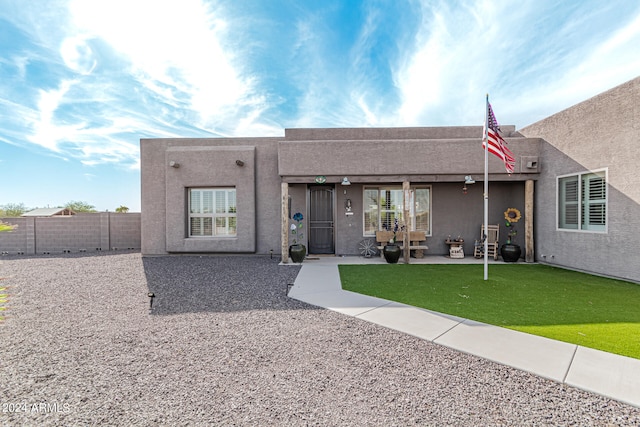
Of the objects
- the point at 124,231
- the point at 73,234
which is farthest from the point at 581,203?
the point at 73,234

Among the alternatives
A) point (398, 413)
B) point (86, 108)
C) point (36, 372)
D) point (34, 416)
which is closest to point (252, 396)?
point (398, 413)

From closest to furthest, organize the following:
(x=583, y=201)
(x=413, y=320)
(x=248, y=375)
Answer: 1. (x=248, y=375)
2. (x=413, y=320)
3. (x=583, y=201)

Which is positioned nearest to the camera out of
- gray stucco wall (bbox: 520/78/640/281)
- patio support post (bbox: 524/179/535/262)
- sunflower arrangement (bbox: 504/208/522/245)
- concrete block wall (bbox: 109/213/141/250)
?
gray stucco wall (bbox: 520/78/640/281)

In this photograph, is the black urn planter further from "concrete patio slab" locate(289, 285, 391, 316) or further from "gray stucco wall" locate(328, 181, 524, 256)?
"concrete patio slab" locate(289, 285, 391, 316)

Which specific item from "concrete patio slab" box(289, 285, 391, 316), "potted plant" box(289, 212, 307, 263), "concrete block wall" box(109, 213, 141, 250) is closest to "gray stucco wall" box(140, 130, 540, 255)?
"potted plant" box(289, 212, 307, 263)

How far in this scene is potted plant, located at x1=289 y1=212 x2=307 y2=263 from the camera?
9.13m

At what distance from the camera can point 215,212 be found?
10.5 metres

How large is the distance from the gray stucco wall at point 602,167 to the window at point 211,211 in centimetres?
1088

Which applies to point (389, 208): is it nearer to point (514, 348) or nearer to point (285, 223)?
point (285, 223)

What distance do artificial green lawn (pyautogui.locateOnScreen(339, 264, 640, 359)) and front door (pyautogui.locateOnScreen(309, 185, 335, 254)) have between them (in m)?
2.51

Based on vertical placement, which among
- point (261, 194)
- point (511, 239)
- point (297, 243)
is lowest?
point (297, 243)

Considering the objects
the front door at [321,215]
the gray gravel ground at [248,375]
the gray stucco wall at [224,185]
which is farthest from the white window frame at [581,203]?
the gray stucco wall at [224,185]

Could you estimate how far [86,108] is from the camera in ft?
31.5

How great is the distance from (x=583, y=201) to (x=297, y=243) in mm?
8735
